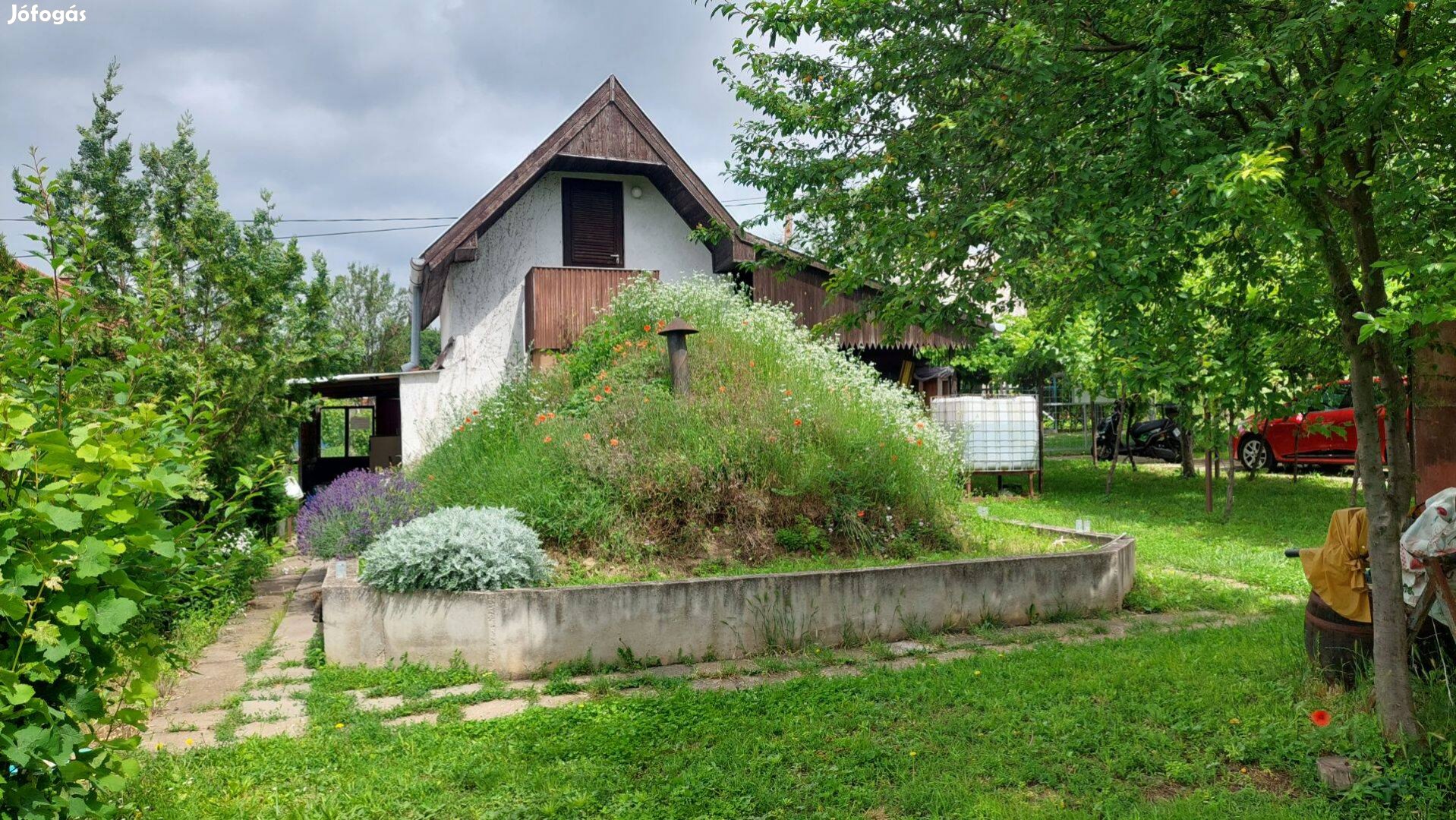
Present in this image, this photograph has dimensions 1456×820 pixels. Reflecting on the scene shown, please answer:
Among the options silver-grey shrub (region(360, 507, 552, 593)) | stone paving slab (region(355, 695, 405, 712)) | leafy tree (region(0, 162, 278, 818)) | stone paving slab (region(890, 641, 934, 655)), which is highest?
leafy tree (region(0, 162, 278, 818))

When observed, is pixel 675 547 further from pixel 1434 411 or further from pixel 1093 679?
pixel 1434 411

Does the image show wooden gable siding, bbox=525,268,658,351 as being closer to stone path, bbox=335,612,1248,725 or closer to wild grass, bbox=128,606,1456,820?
stone path, bbox=335,612,1248,725

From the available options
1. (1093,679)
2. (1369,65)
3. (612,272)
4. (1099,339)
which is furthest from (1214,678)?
(612,272)

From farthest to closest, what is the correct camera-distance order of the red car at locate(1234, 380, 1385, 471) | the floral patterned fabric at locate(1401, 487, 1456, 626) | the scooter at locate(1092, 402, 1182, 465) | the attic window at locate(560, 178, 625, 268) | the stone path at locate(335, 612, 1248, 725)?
the scooter at locate(1092, 402, 1182, 465)
the red car at locate(1234, 380, 1385, 471)
the attic window at locate(560, 178, 625, 268)
the stone path at locate(335, 612, 1248, 725)
the floral patterned fabric at locate(1401, 487, 1456, 626)

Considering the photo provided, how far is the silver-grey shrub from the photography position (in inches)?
216

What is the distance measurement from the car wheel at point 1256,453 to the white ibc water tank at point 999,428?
20.9 ft

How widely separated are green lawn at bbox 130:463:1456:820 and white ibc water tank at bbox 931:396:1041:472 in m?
8.64

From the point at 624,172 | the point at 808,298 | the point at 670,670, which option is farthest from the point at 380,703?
the point at 624,172

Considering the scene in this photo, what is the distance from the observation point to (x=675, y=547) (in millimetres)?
6930

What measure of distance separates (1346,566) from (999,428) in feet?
32.2

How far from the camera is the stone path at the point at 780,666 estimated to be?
4.90 meters

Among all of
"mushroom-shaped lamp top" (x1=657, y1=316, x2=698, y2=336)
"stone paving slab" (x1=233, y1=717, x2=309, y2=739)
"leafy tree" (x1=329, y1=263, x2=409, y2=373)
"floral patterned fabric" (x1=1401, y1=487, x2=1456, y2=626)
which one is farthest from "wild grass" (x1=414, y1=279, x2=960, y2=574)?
"leafy tree" (x1=329, y1=263, x2=409, y2=373)

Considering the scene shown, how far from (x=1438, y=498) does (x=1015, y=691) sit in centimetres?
226

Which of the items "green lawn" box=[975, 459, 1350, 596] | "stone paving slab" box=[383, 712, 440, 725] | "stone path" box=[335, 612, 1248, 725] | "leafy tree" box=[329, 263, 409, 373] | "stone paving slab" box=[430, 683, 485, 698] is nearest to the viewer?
"stone paving slab" box=[383, 712, 440, 725]
